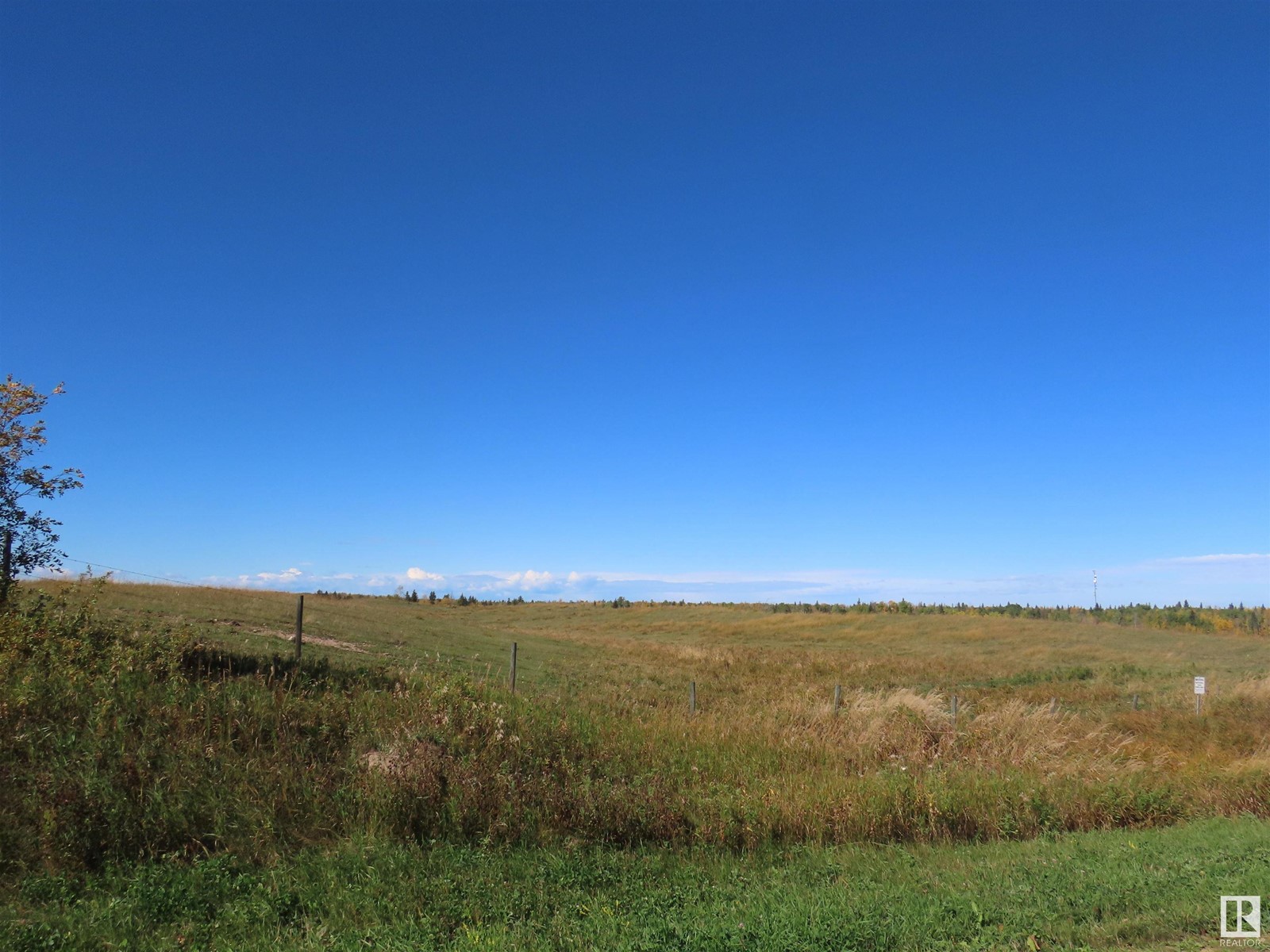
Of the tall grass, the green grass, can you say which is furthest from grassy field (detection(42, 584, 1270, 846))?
the green grass

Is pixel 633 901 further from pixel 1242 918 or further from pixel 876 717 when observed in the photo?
pixel 876 717

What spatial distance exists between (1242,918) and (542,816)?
6396 millimetres

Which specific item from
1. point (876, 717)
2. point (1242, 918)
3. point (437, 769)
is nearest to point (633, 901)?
point (437, 769)

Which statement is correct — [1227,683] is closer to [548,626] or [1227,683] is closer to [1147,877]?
[1147,877]

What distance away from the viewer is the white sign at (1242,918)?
572 centimetres

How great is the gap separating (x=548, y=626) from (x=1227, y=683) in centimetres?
4696

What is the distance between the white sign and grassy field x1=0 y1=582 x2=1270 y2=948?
0.43ft

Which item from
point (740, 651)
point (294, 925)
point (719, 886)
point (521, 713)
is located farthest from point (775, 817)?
point (740, 651)

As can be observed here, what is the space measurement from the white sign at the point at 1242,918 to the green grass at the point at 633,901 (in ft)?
0.35

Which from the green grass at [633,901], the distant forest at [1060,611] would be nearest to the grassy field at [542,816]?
the green grass at [633,901]

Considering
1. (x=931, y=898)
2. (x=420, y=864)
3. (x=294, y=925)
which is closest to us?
(x=294, y=925)

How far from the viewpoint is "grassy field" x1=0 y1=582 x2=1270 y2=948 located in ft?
19.7

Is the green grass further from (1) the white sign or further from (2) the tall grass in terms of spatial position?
(2) the tall grass

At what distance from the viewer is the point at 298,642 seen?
50.4 ft
